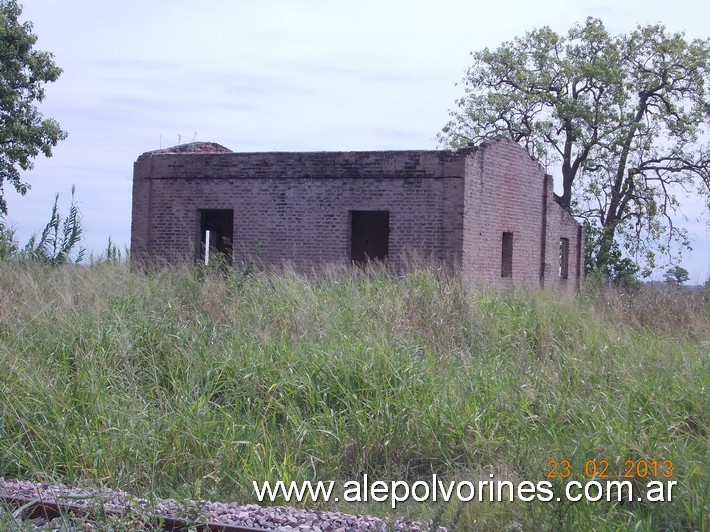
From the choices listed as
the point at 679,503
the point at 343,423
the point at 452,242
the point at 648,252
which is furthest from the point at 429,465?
the point at 648,252

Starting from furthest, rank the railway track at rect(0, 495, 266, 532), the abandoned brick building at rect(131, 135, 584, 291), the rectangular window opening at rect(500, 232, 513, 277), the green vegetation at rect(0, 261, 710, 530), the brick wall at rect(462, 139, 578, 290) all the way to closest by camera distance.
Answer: the rectangular window opening at rect(500, 232, 513, 277) → the brick wall at rect(462, 139, 578, 290) → the abandoned brick building at rect(131, 135, 584, 291) → the green vegetation at rect(0, 261, 710, 530) → the railway track at rect(0, 495, 266, 532)

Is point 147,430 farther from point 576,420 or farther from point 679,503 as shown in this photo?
point 679,503

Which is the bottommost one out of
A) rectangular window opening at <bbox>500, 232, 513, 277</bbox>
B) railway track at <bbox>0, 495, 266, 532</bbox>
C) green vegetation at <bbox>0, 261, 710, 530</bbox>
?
railway track at <bbox>0, 495, 266, 532</bbox>

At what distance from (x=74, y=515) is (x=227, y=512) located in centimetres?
100

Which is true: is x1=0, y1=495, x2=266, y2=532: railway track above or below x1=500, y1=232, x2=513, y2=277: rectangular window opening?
below

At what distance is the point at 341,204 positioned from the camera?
17.7 metres

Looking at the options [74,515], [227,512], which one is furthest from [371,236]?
[74,515]

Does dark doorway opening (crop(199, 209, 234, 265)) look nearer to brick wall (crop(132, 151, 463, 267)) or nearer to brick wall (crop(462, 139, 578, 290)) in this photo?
brick wall (crop(132, 151, 463, 267))

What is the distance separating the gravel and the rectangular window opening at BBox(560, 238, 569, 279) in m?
19.8

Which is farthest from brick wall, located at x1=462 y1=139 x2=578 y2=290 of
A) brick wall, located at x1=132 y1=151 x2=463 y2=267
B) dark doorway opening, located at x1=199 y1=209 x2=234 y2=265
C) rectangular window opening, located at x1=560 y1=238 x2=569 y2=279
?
dark doorway opening, located at x1=199 y1=209 x2=234 y2=265

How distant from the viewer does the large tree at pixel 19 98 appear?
22891 millimetres

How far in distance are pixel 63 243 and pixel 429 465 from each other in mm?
10848

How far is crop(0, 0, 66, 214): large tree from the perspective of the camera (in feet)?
75.1

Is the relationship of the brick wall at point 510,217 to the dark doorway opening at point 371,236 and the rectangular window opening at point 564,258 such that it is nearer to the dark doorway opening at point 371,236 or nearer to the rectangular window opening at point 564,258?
the rectangular window opening at point 564,258
